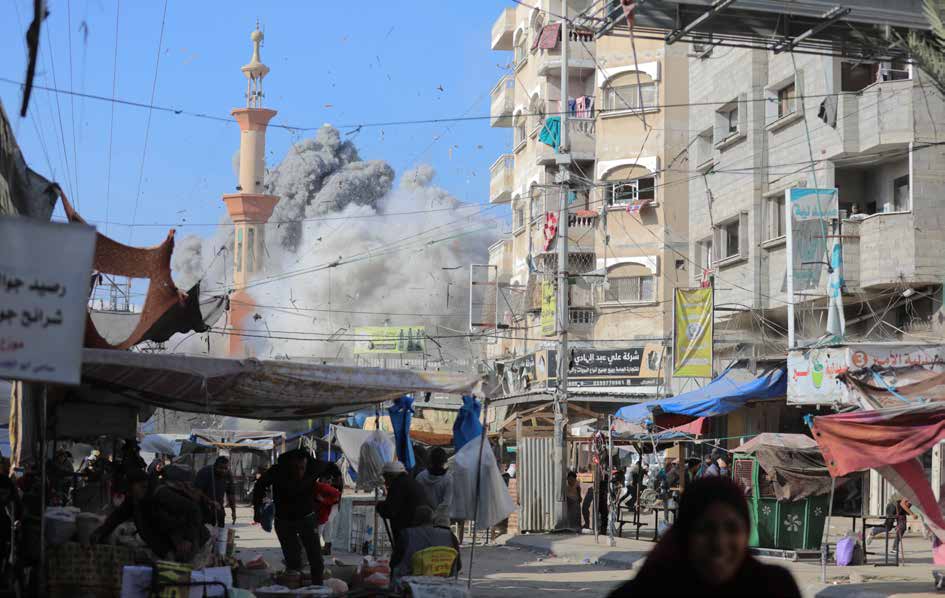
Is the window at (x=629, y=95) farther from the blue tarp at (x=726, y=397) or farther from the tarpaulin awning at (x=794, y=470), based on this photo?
the tarpaulin awning at (x=794, y=470)

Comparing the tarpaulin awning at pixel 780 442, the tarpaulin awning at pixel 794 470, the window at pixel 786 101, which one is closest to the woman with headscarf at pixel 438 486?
the tarpaulin awning at pixel 794 470

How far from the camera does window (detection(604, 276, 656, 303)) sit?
44.0m

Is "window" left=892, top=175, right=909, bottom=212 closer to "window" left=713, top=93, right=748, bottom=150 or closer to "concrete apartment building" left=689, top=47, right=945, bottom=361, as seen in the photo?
"concrete apartment building" left=689, top=47, right=945, bottom=361

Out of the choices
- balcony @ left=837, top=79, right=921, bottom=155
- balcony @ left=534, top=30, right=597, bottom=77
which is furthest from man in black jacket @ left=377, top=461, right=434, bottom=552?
balcony @ left=534, top=30, right=597, bottom=77

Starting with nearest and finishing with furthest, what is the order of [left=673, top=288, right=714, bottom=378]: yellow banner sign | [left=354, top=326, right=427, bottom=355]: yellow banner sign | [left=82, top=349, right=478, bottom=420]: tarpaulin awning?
[left=82, top=349, right=478, bottom=420]: tarpaulin awning, [left=673, top=288, right=714, bottom=378]: yellow banner sign, [left=354, top=326, right=427, bottom=355]: yellow banner sign

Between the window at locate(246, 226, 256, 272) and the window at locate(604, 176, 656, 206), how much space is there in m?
45.5

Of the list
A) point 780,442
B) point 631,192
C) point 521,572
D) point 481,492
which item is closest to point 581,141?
point 631,192

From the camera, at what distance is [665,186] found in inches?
1718

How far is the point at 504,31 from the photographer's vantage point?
53750mm

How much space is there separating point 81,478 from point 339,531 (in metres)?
5.44

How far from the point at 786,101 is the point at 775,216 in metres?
2.72

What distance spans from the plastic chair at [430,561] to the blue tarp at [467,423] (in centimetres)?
391

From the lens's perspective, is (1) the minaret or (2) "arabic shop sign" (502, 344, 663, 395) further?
(1) the minaret

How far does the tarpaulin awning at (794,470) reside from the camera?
1886cm
